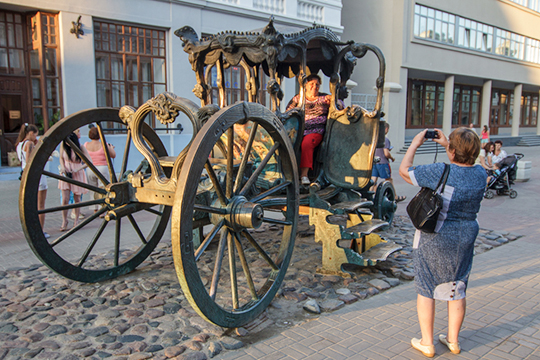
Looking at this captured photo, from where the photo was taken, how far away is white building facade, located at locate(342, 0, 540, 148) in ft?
67.5

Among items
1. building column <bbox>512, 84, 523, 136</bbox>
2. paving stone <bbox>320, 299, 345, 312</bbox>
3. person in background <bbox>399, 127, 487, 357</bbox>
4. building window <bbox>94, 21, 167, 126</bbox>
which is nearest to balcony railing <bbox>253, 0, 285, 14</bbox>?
building window <bbox>94, 21, 167, 126</bbox>

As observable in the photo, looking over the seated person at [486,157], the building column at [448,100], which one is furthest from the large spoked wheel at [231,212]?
the building column at [448,100]

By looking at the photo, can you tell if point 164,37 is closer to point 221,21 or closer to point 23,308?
point 221,21

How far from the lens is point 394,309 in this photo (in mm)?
3861

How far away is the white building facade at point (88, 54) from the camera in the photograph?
10898 millimetres

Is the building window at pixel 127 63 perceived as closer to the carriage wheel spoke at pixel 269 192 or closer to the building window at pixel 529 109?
the carriage wheel spoke at pixel 269 192

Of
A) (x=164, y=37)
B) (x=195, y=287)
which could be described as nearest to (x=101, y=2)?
(x=164, y=37)

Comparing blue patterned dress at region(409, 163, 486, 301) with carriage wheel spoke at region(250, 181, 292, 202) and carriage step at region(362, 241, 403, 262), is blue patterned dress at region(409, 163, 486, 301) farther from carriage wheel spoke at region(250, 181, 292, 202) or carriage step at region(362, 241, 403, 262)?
carriage step at region(362, 241, 403, 262)

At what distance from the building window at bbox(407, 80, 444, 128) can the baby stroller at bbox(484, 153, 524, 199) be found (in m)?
14.2

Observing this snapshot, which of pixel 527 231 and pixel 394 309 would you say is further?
pixel 527 231

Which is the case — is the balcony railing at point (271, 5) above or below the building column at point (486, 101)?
above

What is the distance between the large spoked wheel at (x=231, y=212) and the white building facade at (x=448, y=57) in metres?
16.1

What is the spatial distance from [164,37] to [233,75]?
2.62m

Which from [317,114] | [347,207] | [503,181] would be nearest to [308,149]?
[317,114]
